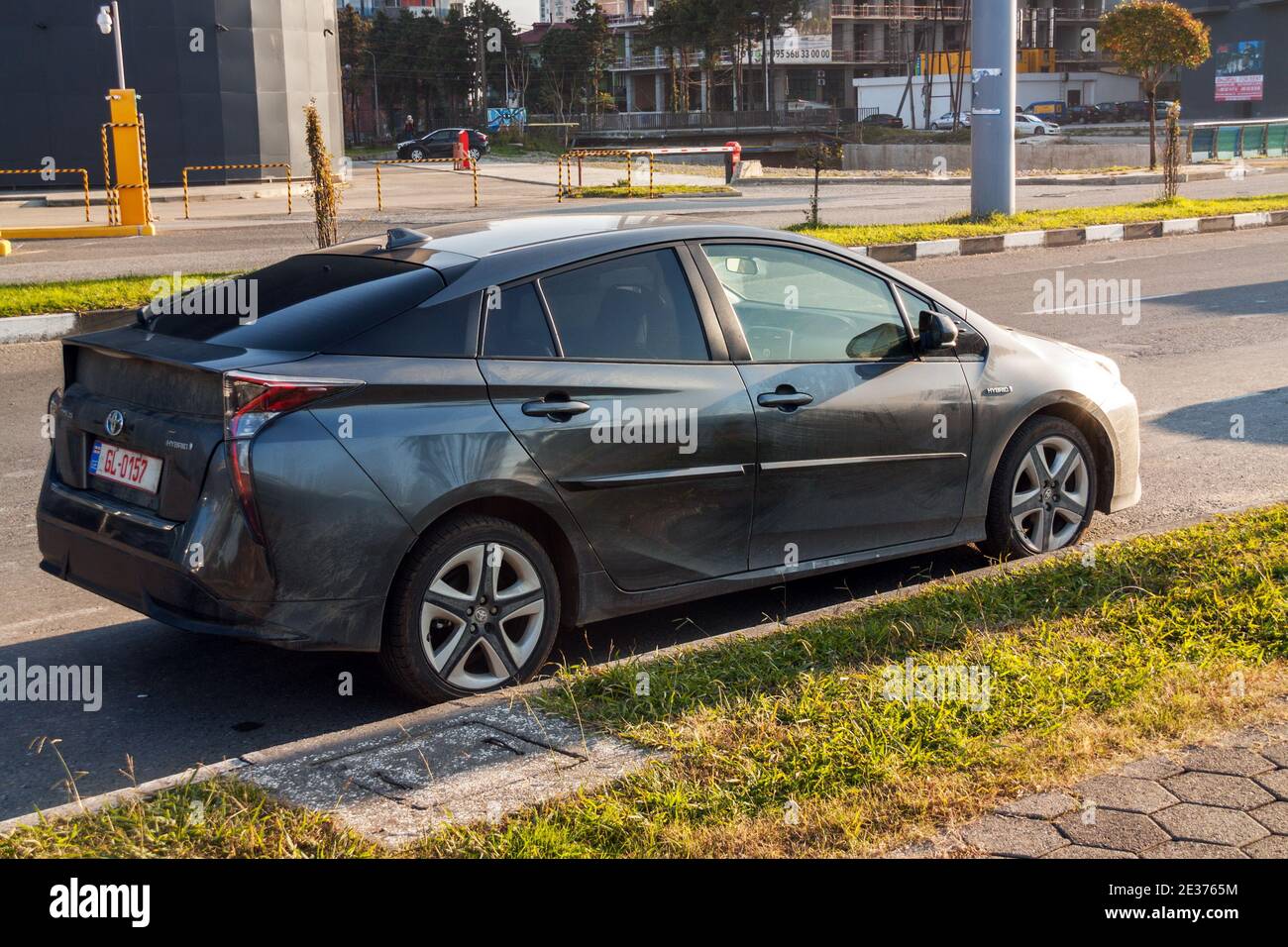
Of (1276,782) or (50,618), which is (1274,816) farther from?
(50,618)

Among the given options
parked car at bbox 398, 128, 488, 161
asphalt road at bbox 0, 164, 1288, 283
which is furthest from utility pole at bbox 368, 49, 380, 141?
asphalt road at bbox 0, 164, 1288, 283

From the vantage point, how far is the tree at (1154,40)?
29016 millimetres

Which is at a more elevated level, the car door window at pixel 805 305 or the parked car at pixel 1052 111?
the parked car at pixel 1052 111

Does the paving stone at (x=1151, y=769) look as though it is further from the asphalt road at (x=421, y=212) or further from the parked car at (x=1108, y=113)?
the parked car at (x=1108, y=113)

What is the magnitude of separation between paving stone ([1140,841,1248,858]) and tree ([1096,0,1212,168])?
28.3 meters

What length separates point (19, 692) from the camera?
14.8ft

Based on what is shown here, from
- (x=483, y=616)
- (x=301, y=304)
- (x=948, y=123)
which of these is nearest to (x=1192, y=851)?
(x=483, y=616)

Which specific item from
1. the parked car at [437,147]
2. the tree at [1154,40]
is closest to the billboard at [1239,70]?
the parked car at [437,147]

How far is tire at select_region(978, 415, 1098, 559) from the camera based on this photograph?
5.45 m

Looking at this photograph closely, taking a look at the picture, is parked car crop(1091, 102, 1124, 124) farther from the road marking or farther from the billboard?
the road marking

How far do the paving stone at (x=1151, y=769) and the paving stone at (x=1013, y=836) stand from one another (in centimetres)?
37

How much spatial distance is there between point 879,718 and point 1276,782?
0.96 metres

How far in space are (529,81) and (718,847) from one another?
312ft
